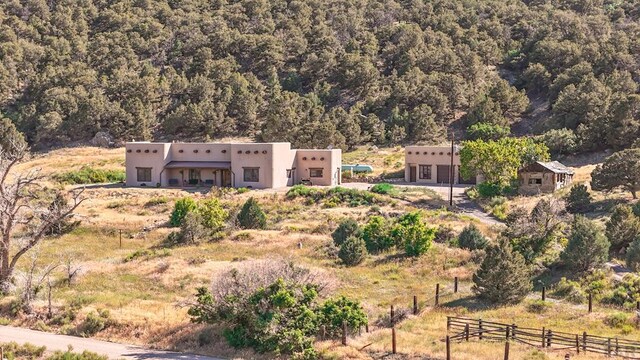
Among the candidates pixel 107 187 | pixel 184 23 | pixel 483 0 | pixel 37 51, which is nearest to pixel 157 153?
pixel 107 187

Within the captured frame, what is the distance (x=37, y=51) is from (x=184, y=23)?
2970 centimetres

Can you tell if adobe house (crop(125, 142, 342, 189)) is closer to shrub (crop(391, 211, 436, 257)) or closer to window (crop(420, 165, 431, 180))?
window (crop(420, 165, 431, 180))

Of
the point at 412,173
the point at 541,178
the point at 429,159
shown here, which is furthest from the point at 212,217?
the point at 541,178

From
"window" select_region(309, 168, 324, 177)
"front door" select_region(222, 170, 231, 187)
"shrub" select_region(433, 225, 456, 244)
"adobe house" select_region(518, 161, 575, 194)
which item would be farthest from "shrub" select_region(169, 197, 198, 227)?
"adobe house" select_region(518, 161, 575, 194)

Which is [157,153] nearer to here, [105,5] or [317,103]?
[317,103]

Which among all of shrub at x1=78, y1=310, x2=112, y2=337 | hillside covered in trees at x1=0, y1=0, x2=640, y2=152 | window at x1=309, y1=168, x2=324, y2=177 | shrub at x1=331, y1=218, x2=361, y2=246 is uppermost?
hillside covered in trees at x1=0, y1=0, x2=640, y2=152

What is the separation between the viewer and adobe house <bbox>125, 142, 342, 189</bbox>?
6366 cm

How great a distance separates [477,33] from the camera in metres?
120

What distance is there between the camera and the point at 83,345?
2709 cm

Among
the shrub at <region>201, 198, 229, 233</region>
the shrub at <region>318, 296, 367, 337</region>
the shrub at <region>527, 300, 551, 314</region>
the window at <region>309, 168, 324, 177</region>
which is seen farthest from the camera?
the window at <region>309, 168, 324, 177</region>

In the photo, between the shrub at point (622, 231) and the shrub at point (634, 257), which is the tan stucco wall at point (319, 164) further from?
the shrub at point (634, 257)

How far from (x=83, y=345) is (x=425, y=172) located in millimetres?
48652

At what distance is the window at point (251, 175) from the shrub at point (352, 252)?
24.9 meters

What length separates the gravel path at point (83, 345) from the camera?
84.6 ft
